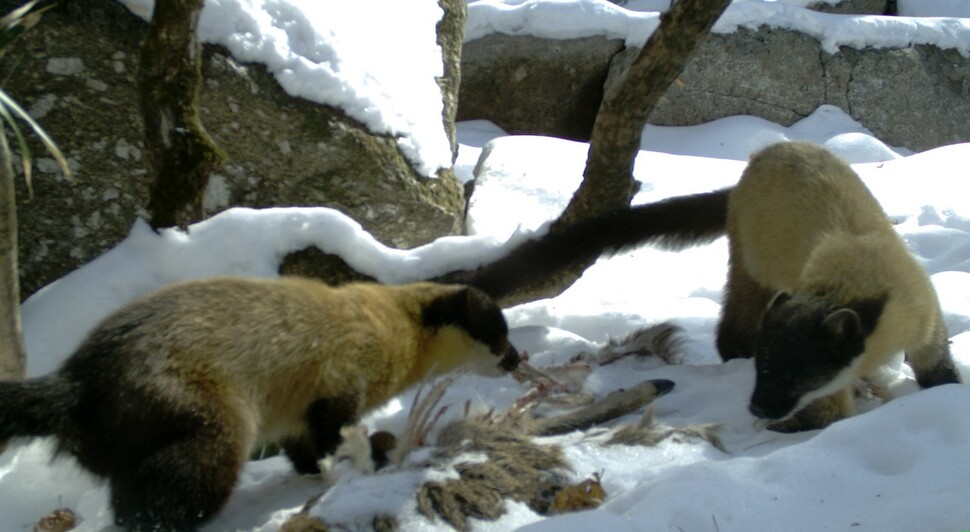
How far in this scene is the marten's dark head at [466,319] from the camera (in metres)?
4.06

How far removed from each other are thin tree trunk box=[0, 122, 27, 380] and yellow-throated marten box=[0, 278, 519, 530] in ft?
2.29

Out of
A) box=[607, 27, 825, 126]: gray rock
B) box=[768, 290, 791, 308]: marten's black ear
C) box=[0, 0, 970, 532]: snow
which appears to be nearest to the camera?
box=[0, 0, 970, 532]: snow

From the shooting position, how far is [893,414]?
3260mm

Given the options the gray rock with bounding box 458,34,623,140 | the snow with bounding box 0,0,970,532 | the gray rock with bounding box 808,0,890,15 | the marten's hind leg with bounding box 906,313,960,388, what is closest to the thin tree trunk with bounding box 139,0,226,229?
the snow with bounding box 0,0,970,532

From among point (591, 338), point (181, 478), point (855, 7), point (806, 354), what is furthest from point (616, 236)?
point (855, 7)

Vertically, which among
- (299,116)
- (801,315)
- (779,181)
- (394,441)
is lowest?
(394,441)

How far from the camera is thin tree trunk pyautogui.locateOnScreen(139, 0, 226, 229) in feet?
14.5

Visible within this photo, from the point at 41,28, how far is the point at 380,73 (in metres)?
1.94

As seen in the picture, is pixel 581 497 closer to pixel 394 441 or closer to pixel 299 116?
pixel 394 441

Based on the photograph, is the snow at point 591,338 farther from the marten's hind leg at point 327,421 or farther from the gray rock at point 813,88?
the gray rock at point 813,88

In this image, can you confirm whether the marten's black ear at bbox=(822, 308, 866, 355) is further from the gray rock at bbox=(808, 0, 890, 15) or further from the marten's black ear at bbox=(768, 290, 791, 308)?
the gray rock at bbox=(808, 0, 890, 15)

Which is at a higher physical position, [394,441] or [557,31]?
[557,31]

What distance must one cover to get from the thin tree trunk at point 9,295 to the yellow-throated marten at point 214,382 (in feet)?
2.29

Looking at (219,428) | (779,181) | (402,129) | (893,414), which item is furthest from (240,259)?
(893,414)
